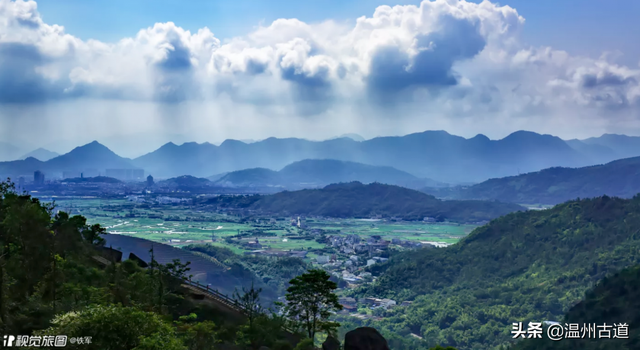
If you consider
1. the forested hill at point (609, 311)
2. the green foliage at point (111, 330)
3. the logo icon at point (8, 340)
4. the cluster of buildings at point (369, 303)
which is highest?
the green foliage at point (111, 330)

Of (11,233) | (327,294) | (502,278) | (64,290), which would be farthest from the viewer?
(502,278)

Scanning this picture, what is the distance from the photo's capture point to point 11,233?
73.6 ft

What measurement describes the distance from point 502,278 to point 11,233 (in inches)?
2131

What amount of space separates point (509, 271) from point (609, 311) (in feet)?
83.6

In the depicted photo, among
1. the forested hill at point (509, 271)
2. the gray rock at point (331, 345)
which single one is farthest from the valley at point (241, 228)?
the gray rock at point (331, 345)

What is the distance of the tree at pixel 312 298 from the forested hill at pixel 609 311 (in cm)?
1916

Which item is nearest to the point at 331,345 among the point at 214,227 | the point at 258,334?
the point at 258,334

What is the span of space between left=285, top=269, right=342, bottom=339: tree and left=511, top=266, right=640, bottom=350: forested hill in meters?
19.2

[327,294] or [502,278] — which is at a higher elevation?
[327,294]

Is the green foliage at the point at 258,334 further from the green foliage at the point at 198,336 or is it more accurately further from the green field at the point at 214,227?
the green field at the point at 214,227

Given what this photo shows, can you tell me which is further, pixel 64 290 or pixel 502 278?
pixel 502 278

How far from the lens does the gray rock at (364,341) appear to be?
20.1 meters

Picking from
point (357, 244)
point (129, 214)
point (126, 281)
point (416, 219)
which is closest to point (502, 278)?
point (357, 244)

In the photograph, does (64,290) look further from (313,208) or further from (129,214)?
(313,208)
